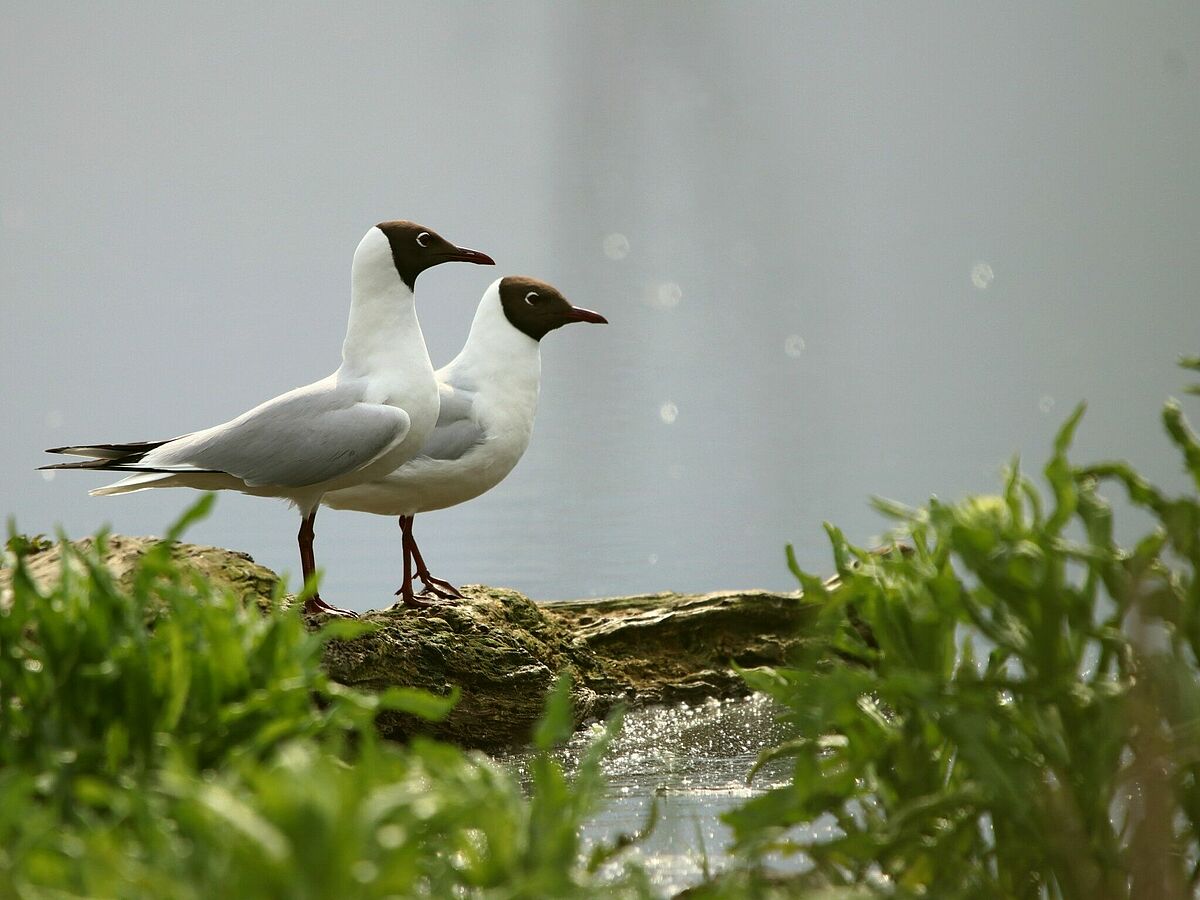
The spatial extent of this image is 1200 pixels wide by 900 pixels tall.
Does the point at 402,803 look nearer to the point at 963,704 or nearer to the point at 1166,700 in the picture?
the point at 963,704

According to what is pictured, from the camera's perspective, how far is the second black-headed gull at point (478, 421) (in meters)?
2.19

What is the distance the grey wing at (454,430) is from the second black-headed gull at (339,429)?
12cm

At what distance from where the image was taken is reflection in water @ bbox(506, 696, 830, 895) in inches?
47.1

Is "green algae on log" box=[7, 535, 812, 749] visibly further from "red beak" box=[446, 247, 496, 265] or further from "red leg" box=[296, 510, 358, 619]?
"red beak" box=[446, 247, 496, 265]

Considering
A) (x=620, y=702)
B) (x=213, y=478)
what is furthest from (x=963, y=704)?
(x=213, y=478)

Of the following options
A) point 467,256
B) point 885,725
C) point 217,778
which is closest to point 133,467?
point 467,256

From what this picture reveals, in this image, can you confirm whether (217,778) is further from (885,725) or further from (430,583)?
(430,583)

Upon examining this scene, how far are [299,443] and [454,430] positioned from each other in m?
0.36

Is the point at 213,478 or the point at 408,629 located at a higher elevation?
the point at 213,478

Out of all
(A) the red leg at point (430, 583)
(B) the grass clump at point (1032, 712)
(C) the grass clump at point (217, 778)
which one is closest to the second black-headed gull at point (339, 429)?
(A) the red leg at point (430, 583)

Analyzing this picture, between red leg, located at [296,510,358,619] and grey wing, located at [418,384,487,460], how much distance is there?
0.26 metres

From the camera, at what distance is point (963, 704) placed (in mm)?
838

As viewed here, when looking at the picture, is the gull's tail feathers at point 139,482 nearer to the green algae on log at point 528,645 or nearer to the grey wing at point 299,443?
the grey wing at point 299,443

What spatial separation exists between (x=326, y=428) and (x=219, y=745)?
111 cm
